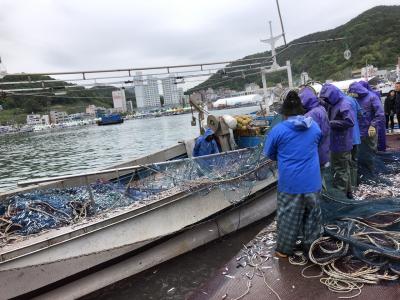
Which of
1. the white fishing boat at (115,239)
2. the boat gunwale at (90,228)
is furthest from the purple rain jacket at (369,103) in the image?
the boat gunwale at (90,228)

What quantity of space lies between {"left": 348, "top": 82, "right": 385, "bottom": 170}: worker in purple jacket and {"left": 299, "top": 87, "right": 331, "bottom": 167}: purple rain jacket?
287cm

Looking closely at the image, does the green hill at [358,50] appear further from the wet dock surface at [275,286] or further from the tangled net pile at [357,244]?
the wet dock surface at [275,286]

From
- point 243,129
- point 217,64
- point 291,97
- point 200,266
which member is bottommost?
point 200,266

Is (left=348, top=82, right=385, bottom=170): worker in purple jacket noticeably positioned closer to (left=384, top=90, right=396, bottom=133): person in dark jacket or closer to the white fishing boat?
the white fishing boat

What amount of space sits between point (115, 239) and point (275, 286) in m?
2.55

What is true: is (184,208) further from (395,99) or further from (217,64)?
(395,99)

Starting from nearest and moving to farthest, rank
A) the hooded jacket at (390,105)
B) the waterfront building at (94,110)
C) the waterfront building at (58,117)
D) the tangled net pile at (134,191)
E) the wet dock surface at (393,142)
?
the tangled net pile at (134,191) → the wet dock surface at (393,142) → the hooded jacket at (390,105) → the waterfront building at (94,110) → the waterfront building at (58,117)

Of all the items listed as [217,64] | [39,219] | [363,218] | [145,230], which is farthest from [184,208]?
[217,64]

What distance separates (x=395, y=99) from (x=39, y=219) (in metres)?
11.6

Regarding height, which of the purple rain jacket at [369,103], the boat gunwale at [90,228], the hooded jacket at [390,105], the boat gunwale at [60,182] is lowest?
the boat gunwale at [90,228]

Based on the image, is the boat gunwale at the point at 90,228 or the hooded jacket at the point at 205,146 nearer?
the boat gunwale at the point at 90,228

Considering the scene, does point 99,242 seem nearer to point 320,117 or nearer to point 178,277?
point 178,277

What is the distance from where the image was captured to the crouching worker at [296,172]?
4.04 metres

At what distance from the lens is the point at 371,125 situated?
8.20 metres
